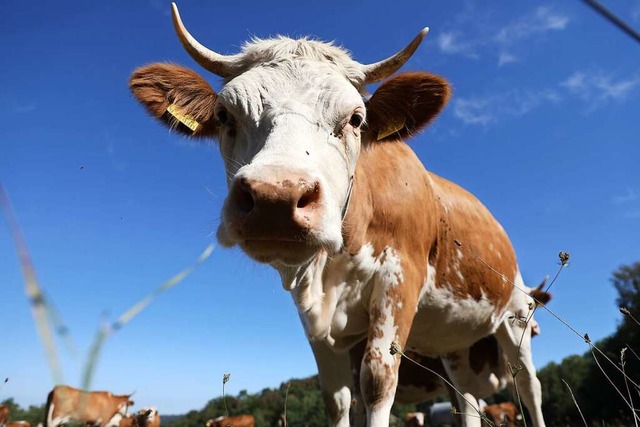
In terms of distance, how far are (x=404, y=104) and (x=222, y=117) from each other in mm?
1462

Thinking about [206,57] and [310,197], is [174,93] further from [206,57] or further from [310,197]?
[310,197]

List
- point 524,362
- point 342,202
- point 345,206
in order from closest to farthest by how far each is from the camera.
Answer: point 342,202 → point 345,206 → point 524,362

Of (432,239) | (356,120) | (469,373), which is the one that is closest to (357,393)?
(469,373)

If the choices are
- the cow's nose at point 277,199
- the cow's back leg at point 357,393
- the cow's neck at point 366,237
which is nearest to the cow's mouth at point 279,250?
the cow's nose at point 277,199

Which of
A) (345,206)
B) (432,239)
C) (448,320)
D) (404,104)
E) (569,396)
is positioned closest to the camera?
(345,206)

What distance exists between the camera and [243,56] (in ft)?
13.2

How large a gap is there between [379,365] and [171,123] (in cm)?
244

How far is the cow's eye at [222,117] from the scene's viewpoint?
3494 millimetres

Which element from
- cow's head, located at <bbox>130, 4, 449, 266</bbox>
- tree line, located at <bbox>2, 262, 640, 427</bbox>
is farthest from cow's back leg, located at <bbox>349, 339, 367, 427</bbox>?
tree line, located at <bbox>2, 262, 640, 427</bbox>

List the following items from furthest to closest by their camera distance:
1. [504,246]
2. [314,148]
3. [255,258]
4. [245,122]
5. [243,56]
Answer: [504,246] → [243,56] → [245,122] → [314,148] → [255,258]

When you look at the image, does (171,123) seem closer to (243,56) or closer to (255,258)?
(243,56)

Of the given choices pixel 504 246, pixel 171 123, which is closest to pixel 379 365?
pixel 171 123

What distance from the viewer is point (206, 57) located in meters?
4.06

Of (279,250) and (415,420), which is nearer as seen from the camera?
(279,250)
